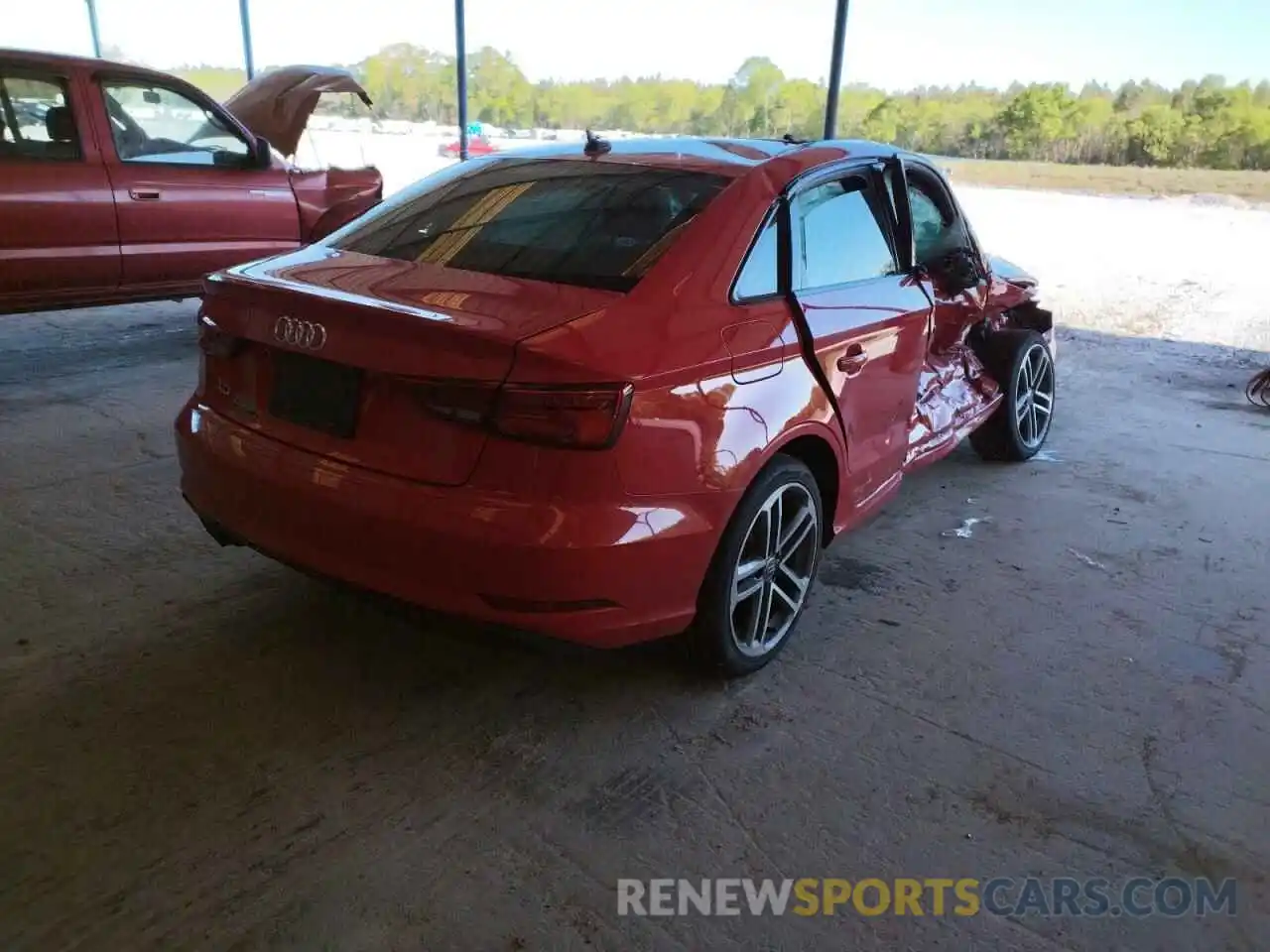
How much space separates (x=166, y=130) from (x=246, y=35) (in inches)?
362

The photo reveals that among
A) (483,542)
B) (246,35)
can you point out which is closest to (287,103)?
(246,35)

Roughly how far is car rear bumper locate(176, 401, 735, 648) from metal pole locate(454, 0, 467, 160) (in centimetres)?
1065

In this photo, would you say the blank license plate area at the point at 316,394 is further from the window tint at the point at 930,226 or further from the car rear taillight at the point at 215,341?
the window tint at the point at 930,226

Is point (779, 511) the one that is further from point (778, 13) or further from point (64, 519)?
point (778, 13)

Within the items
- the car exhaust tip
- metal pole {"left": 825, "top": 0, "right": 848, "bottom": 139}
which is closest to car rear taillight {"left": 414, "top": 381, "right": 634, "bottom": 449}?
the car exhaust tip

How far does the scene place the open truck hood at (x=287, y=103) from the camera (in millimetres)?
8398

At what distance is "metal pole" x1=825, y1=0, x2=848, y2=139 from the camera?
862cm

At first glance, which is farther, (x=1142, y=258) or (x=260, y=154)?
(x=1142, y=258)

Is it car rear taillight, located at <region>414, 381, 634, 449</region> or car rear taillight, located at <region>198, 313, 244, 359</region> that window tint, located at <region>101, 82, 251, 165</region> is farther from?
car rear taillight, located at <region>414, 381, 634, 449</region>

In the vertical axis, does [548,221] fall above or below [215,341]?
above

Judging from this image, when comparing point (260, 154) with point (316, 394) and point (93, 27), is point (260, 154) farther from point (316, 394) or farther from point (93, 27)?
point (93, 27)

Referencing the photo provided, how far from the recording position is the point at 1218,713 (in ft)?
10.1

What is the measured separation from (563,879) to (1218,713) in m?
2.14

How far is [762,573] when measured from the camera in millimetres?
3084
